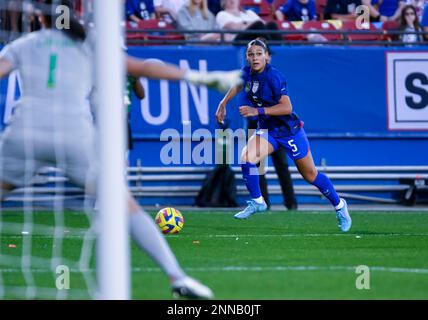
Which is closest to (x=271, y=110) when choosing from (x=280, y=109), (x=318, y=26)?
(x=280, y=109)

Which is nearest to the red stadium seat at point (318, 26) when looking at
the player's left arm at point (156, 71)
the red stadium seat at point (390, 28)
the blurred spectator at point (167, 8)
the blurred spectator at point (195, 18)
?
the red stadium seat at point (390, 28)

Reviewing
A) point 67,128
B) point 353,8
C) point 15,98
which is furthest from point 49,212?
point 67,128

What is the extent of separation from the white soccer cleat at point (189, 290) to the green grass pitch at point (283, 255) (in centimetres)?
24

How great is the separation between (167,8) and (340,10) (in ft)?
9.83

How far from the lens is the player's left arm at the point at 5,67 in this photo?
24.4 ft

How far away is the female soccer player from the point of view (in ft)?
42.4

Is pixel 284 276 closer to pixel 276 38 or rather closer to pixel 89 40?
pixel 89 40

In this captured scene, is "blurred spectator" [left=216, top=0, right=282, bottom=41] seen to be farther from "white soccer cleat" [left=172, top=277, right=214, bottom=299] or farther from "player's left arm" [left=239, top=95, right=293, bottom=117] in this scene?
"white soccer cleat" [left=172, top=277, right=214, bottom=299]

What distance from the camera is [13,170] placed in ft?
24.9

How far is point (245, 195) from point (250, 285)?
9361 mm

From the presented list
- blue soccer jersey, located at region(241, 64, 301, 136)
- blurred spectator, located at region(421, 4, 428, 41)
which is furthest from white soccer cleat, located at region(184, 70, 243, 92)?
blurred spectator, located at region(421, 4, 428, 41)

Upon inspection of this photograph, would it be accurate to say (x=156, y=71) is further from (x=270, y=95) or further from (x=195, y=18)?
(x=195, y=18)

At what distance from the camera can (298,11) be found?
18.3m

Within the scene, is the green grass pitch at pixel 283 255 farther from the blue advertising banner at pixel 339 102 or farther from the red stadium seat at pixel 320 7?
the red stadium seat at pixel 320 7
